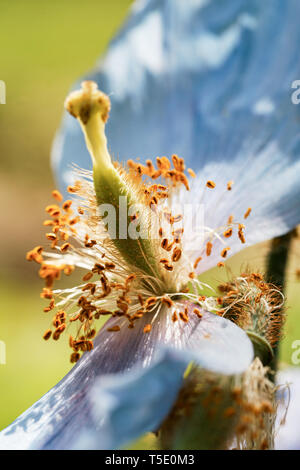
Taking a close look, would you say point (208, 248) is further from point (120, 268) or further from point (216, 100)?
point (216, 100)

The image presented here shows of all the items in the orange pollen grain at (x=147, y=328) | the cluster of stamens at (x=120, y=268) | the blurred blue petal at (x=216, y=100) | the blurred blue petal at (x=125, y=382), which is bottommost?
the blurred blue petal at (x=125, y=382)

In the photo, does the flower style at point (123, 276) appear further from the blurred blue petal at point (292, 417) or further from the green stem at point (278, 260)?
the blurred blue petal at point (292, 417)

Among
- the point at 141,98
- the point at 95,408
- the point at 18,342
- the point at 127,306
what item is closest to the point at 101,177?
the point at 127,306

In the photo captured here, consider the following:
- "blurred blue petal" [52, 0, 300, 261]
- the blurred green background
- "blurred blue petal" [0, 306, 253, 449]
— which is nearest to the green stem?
"blurred blue petal" [52, 0, 300, 261]

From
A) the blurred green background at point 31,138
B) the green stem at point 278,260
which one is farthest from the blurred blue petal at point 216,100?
the blurred green background at point 31,138

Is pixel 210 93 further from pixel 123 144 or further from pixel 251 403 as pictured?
pixel 251 403

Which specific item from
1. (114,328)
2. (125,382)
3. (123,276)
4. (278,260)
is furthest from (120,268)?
(125,382)

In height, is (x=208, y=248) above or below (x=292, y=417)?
above
